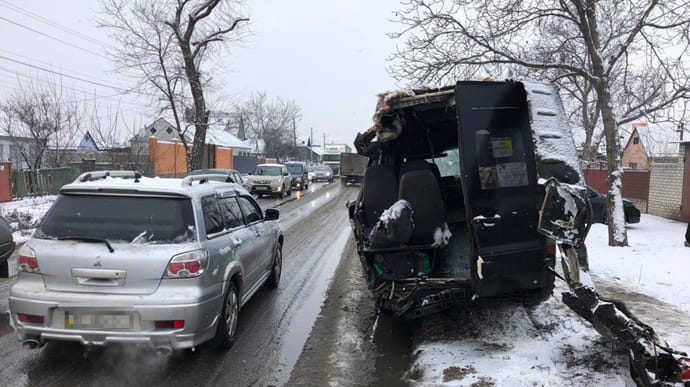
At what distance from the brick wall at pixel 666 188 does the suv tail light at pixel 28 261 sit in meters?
18.9

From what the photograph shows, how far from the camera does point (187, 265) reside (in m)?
3.85

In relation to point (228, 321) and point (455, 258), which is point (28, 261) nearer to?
point (228, 321)

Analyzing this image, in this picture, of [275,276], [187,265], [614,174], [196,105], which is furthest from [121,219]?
[196,105]

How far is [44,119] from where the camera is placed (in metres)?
19.3

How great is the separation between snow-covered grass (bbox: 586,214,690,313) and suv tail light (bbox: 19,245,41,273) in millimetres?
7097

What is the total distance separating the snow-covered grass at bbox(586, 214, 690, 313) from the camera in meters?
6.35

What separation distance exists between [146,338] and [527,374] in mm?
3214

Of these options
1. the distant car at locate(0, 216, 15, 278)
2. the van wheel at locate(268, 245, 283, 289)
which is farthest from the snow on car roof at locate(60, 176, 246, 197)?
the van wheel at locate(268, 245, 283, 289)

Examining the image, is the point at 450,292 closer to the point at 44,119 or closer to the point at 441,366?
the point at 441,366

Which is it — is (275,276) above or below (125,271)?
below

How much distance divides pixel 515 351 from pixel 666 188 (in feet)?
54.3

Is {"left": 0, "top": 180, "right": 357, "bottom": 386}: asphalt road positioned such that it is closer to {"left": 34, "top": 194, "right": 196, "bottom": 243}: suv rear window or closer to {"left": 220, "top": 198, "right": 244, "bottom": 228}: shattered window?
{"left": 34, "top": 194, "right": 196, "bottom": 243}: suv rear window

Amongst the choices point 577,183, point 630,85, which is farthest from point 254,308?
point 630,85

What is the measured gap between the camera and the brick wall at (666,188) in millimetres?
16062
